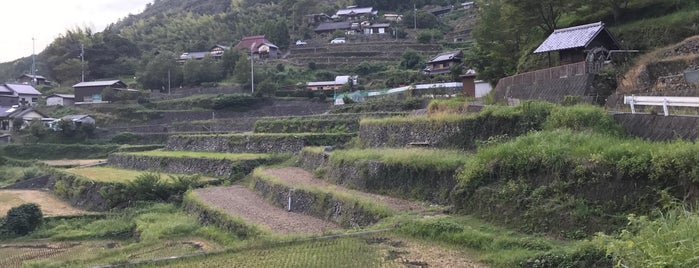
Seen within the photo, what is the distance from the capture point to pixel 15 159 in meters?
40.0

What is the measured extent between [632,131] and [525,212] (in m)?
3.50

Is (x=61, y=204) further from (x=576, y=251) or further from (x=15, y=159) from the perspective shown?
(x=576, y=251)

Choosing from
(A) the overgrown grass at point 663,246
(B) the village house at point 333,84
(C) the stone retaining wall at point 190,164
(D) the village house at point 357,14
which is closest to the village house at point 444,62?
(B) the village house at point 333,84

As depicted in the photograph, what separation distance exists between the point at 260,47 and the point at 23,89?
2616cm

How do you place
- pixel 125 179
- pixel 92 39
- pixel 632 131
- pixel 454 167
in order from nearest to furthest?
pixel 632 131 < pixel 454 167 < pixel 125 179 < pixel 92 39

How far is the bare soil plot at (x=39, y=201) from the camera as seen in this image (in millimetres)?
23516

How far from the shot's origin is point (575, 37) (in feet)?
55.9

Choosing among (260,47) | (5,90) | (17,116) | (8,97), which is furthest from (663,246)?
(5,90)

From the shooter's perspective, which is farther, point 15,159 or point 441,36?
point 441,36

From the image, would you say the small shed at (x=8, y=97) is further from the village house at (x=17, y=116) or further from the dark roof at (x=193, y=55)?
the dark roof at (x=193, y=55)

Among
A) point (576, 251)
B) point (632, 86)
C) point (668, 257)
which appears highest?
point (632, 86)

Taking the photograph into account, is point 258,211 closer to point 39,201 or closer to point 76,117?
point 39,201

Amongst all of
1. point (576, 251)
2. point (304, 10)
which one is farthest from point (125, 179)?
point (304, 10)

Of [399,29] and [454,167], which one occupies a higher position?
[399,29]
